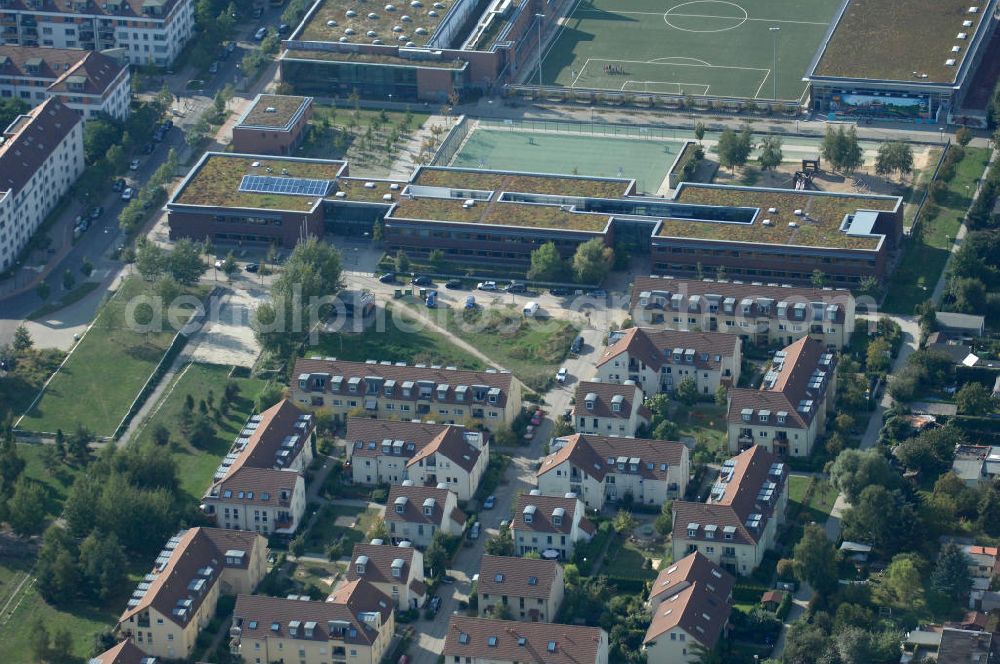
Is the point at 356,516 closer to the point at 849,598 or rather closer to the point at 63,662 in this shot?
the point at 63,662

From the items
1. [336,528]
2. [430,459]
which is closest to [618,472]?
[430,459]

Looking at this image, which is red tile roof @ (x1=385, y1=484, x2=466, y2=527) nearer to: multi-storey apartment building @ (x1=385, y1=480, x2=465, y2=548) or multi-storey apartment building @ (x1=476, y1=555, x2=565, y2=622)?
multi-storey apartment building @ (x1=385, y1=480, x2=465, y2=548)

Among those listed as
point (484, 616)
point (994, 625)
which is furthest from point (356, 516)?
point (994, 625)

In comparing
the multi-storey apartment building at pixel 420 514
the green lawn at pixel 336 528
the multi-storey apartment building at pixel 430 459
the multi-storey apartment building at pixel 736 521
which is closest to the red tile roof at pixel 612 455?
the multi-storey apartment building at pixel 736 521

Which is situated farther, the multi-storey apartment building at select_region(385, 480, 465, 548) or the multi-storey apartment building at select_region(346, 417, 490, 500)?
the multi-storey apartment building at select_region(346, 417, 490, 500)

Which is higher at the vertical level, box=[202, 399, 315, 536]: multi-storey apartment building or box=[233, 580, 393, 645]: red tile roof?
box=[233, 580, 393, 645]: red tile roof

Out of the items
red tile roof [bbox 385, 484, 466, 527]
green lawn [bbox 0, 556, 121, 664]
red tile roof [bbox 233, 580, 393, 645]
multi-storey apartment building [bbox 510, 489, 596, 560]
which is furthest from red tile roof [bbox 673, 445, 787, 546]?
green lawn [bbox 0, 556, 121, 664]

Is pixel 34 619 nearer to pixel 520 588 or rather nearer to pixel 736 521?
pixel 520 588

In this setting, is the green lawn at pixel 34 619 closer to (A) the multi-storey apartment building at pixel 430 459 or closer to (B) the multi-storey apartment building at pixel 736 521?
(A) the multi-storey apartment building at pixel 430 459
